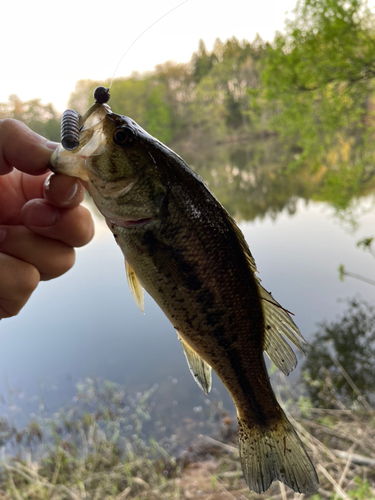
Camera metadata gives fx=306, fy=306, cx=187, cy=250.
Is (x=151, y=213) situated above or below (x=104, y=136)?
below

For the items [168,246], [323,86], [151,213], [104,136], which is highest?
[323,86]

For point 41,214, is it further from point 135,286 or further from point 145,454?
point 145,454

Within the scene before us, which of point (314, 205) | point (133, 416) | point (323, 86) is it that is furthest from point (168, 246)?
point (314, 205)

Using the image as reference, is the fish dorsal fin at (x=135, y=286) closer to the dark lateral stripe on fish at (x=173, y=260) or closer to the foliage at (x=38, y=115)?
the dark lateral stripe on fish at (x=173, y=260)

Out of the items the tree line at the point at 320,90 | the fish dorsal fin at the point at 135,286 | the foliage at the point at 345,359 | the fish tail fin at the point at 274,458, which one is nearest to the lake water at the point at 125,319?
the foliage at the point at 345,359

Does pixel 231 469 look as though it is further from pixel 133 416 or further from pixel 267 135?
pixel 267 135

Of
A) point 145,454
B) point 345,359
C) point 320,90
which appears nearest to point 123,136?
point 145,454

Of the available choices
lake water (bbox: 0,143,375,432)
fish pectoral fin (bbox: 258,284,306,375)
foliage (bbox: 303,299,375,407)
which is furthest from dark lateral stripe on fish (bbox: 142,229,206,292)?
foliage (bbox: 303,299,375,407)

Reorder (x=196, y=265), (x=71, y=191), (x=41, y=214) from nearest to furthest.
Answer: (x=196, y=265)
(x=71, y=191)
(x=41, y=214)
